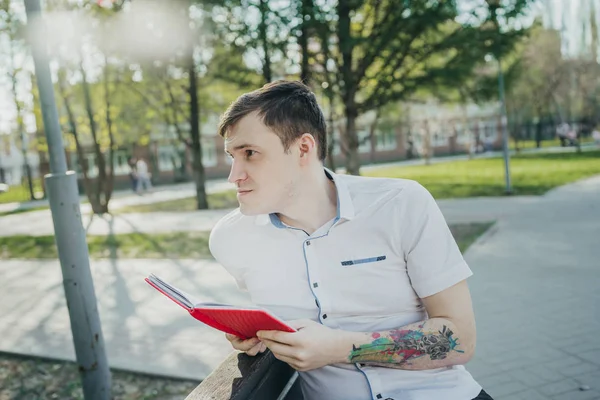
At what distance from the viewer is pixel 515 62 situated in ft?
37.0

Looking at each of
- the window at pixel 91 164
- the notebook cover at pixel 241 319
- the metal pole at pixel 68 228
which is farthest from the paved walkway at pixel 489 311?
the window at pixel 91 164

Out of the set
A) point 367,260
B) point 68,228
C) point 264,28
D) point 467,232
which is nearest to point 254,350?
point 367,260

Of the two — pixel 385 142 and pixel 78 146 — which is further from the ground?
pixel 78 146

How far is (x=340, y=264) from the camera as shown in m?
1.94

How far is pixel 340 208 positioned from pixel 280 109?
454 millimetres

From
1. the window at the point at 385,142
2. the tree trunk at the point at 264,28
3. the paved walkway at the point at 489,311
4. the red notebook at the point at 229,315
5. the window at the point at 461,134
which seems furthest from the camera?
the window at the point at 461,134

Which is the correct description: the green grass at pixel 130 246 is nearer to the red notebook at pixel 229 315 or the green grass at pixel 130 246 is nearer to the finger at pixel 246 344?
the finger at pixel 246 344

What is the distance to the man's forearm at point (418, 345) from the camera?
71.1 inches

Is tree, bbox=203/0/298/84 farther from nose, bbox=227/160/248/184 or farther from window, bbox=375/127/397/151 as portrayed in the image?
window, bbox=375/127/397/151

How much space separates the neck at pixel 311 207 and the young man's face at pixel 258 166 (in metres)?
0.05

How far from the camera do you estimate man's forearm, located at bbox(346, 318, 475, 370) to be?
A: 71.1 inches

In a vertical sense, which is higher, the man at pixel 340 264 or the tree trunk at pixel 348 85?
the tree trunk at pixel 348 85

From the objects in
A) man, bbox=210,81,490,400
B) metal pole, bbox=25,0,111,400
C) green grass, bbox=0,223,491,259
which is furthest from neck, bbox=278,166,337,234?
green grass, bbox=0,223,491,259

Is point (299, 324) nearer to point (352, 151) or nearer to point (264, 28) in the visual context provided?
point (264, 28)
